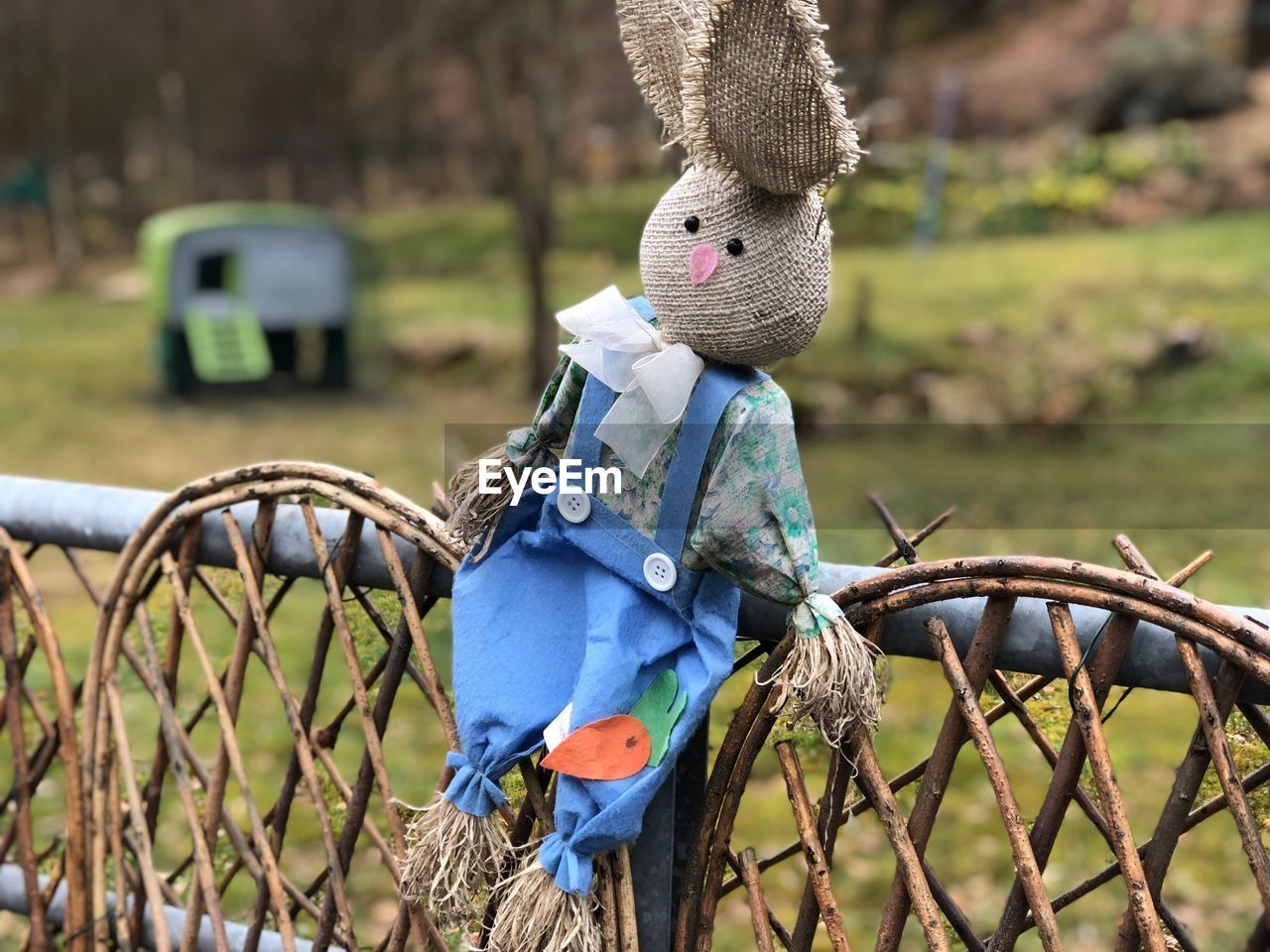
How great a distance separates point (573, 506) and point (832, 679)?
0.34 metres

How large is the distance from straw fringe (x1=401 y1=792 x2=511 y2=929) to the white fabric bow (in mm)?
433

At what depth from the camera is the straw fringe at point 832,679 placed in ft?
3.83

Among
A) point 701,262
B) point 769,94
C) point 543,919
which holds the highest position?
point 769,94

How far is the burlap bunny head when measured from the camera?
1.10 meters

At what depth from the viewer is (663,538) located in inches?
49.9

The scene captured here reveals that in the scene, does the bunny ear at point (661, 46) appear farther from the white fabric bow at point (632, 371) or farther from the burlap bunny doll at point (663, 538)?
the white fabric bow at point (632, 371)

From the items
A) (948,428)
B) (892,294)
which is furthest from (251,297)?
(948,428)

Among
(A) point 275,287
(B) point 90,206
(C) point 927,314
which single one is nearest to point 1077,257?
(C) point 927,314

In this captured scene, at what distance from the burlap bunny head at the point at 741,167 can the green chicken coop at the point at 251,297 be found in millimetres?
9233

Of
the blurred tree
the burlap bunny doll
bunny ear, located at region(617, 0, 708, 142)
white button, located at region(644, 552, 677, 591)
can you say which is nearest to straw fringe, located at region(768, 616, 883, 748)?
the burlap bunny doll

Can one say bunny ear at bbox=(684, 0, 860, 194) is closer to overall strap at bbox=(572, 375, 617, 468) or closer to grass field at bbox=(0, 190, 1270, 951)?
overall strap at bbox=(572, 375, 617, 468)

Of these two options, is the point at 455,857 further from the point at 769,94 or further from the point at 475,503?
the point at 769,94

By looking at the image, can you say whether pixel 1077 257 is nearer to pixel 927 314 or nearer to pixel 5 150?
pixel 927 314

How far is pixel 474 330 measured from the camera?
35.9ft
